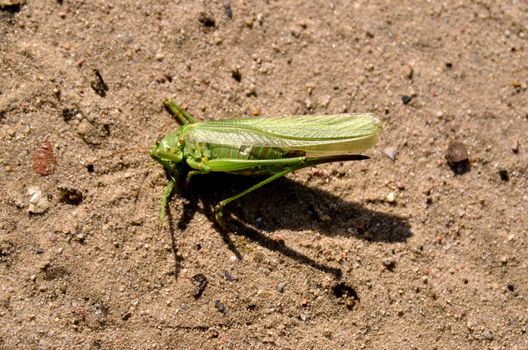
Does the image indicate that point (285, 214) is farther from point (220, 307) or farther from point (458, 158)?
point (458, 158)

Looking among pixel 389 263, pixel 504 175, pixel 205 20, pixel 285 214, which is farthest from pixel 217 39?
pixel 504 175

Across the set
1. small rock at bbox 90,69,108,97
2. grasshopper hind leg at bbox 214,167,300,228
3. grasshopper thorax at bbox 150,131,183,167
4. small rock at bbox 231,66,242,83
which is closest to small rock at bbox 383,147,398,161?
grasshopper hind leg at bbox 214,167,300,228

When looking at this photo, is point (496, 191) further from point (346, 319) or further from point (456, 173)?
point (346, 319)

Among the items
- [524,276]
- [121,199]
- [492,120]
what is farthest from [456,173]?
[121,199]

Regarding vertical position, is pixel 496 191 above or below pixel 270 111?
below

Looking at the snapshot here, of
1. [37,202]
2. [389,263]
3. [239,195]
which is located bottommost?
[389,263]
